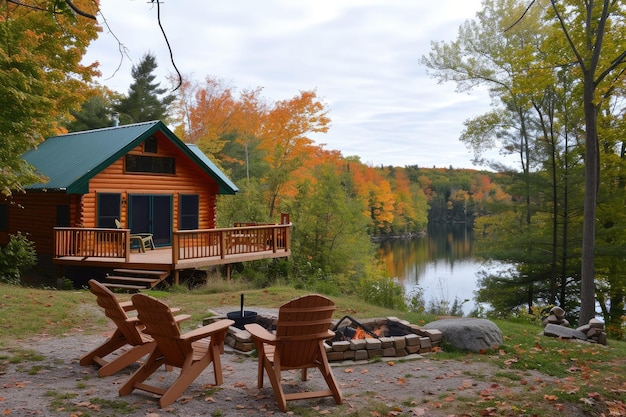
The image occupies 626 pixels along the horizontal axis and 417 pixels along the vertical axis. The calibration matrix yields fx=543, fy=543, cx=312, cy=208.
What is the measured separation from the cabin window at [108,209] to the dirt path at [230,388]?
9.71 metres

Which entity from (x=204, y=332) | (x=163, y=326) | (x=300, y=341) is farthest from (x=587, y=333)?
(x=163, y=326)

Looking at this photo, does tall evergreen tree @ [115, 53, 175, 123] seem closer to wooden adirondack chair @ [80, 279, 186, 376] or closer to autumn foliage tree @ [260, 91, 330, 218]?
autumn foliage tree @ [260, 91, 330, 218]

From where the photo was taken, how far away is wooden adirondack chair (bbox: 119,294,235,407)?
505 cm

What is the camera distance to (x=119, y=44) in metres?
3.94

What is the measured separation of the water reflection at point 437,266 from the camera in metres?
25.4

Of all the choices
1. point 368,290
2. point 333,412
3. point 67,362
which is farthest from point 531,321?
point 67,362

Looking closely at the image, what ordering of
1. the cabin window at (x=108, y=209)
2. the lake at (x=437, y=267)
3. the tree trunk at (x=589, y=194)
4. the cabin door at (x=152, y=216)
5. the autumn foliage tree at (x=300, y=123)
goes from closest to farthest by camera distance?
1. the tree trunk at (x=589, y=194)
2. the cabin window at (x=108, y=209)
3. the cabin door at (x=152, y=216)
4. the lake at (x=437, y=267)
5. the autumn foliage tree at (x=300, y=123)

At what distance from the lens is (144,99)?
33.8 m

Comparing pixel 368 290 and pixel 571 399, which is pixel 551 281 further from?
pixel 571 399

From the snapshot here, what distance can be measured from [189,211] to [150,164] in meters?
2.15

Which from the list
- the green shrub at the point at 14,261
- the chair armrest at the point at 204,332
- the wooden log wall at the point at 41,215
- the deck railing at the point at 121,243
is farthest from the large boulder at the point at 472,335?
the wooden log wall at the point at 41,215

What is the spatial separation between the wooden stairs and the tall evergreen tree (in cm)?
2115

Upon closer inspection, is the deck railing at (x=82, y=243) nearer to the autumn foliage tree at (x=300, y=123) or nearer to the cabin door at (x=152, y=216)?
the cabin door at (x=152, y=216)

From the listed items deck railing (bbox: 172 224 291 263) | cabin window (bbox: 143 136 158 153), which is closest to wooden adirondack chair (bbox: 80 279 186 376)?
deck railing (bbox: 172 224 291 263)
